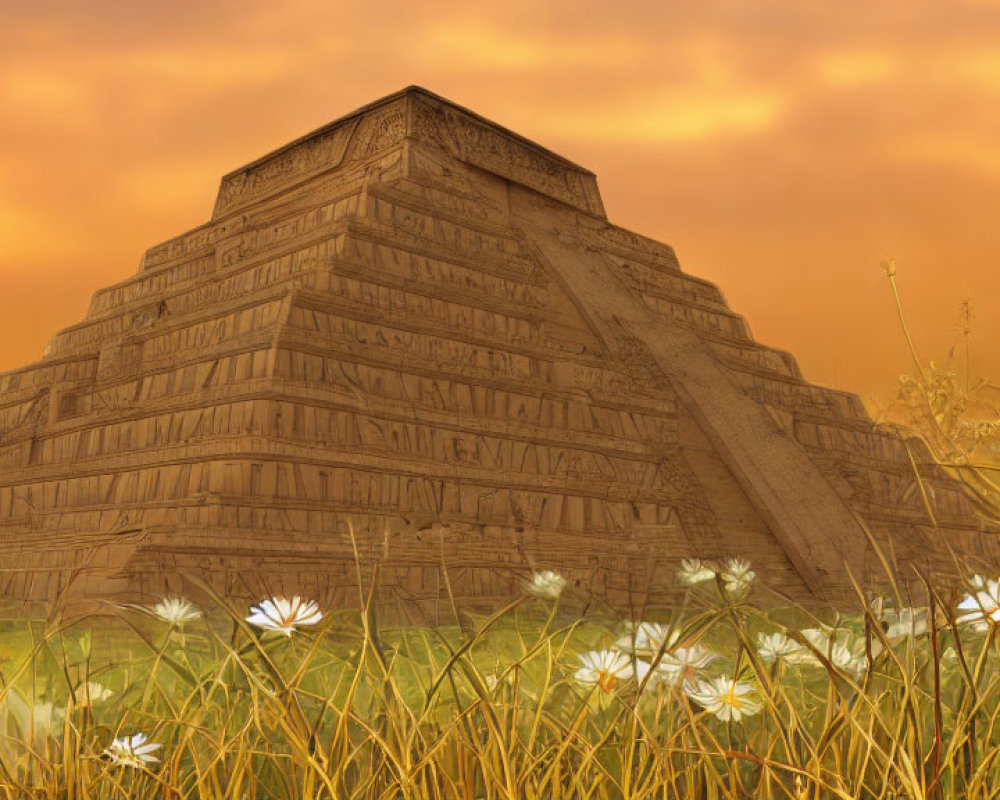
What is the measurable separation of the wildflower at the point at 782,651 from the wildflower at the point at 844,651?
0.15 ft

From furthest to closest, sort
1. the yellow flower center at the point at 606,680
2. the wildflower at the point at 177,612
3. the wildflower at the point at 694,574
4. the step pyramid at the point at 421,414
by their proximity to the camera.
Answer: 1. the step pyramid at the point at 421,414
2. the wildflower at the point at 694,574
3. the wildflower at the point at 177,612
4. the yellow flower center at the point at 606,680

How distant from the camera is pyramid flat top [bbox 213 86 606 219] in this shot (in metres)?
14.7

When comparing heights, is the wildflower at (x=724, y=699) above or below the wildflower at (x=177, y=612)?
below

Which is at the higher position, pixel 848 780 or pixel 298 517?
pixel 298 517

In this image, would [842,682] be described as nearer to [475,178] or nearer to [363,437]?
[363,437]

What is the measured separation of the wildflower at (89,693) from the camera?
2560mm

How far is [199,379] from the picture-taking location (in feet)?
34.4

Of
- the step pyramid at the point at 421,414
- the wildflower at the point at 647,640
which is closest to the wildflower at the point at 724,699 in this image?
the wildflower at the point at 647,640

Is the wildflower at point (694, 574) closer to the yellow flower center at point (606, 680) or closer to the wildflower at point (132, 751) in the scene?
the yellow flower center at point (606, 680)

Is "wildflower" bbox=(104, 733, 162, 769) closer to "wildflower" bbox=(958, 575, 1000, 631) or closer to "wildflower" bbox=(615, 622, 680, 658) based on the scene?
"wildflower" bbox=(615, 622, 680, 658)

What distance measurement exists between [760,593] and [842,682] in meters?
0.50

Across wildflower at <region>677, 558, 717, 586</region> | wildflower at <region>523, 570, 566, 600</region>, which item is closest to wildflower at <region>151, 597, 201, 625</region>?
wildflower at <region>523, 570, 566, 600</region>

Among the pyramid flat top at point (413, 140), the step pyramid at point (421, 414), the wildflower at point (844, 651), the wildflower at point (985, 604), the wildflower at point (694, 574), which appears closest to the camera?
the wildflower at point (985, 604)

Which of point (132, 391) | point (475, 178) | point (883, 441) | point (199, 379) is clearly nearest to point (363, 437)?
point (199, 379)
